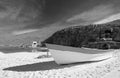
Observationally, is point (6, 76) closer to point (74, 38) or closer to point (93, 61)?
point (93, 61)

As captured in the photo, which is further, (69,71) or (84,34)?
(84,34)

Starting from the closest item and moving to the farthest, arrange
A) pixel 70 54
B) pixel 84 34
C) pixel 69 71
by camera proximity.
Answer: pixel 69 71, pixel 70 54, pixel 84 34

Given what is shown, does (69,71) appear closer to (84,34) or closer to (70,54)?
(70,54)

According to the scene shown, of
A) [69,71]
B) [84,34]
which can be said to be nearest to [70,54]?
[69,71]

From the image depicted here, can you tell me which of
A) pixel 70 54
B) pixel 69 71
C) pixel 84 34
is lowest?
pixel 69 71

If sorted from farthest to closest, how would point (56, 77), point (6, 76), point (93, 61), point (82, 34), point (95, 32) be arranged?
point (82, 34), point (95, 32), point (93, 61), point (6, 76), point (56, 77)

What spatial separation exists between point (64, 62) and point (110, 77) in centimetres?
501

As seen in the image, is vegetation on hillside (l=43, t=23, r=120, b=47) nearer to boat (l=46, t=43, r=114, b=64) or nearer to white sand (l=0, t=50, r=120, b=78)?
boat (l=46, t=43, r=114, b=64)

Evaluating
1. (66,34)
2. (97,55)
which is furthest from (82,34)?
(97,55)

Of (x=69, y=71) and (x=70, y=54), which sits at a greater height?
(x=70, y=54)

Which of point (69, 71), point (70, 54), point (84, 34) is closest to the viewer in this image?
point (69, 71)

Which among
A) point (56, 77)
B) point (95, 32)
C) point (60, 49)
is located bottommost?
point (56, 77)

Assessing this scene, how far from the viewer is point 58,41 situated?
116m

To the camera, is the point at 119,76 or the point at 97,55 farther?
the point at 97,55
